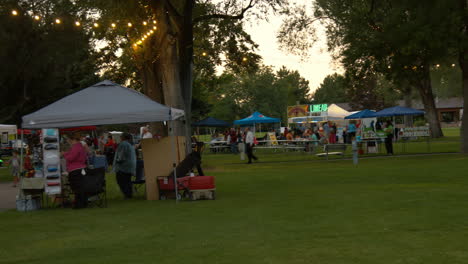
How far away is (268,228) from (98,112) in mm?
6136

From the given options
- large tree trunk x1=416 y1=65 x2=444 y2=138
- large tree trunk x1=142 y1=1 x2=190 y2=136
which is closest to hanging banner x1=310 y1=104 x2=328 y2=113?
large tree trunk x1=416 y1=65 x2=444 y2=138

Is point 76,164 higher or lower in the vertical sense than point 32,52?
lower

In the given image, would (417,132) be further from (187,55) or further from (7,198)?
(7,198)

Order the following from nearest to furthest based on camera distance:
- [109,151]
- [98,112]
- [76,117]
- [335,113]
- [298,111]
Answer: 1. [76,117]
2. [98,112]
3. [109,151]
4. [335,113]
5. [298,111]

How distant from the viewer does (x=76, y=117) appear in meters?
14.2

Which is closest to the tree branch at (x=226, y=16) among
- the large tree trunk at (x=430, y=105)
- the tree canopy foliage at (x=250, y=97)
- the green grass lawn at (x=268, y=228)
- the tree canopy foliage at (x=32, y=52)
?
the tree canopy foliage at (x=32, y=52)

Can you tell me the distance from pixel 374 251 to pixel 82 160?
27.4ft

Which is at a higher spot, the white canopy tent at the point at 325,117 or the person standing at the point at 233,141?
the white canopy tent at the point at 325,117

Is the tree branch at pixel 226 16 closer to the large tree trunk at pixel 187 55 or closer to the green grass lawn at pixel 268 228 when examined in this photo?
the large tree trunk at pixel 187 55

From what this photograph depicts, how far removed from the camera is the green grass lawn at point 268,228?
776 cm

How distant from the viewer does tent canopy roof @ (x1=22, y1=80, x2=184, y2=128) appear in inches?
556

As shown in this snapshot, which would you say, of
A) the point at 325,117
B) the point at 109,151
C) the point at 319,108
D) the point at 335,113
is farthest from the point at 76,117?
the point at 319,108

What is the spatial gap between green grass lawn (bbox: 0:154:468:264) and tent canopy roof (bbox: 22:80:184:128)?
1924mm

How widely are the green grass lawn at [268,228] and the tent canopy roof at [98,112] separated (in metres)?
1.92
